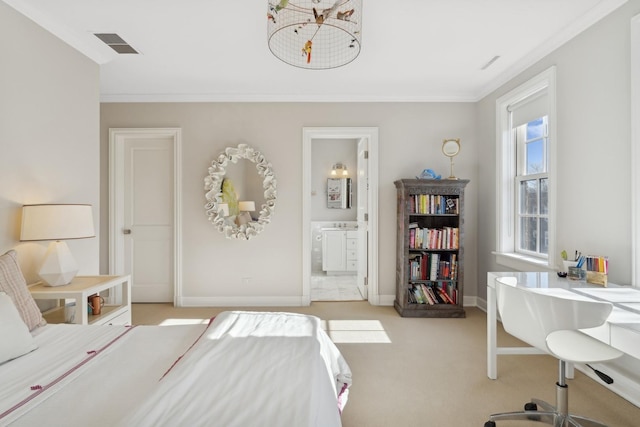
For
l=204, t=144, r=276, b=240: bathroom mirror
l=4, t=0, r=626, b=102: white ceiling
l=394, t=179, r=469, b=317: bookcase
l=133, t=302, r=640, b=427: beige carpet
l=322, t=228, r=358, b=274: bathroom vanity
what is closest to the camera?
l=133, t=302, r=640, b=427: beige carpet

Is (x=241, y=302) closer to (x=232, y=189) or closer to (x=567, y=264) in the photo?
(x=232, y=189)

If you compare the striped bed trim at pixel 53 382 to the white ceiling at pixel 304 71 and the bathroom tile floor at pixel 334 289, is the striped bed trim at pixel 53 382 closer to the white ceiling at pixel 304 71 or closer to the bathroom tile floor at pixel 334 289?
the white ceiling at pixel 304 71

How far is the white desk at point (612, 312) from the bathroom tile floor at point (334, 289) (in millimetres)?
2123

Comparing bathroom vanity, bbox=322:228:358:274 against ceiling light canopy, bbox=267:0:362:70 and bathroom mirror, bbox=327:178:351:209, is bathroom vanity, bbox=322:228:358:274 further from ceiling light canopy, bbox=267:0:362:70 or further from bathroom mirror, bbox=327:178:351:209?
ceiling light canopy, bbox=267:0:362:70

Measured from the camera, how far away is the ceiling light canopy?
1.67 meters

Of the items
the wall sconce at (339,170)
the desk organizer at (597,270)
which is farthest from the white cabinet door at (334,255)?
the desk organizer at (597,270)

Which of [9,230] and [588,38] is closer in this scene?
[9,230]

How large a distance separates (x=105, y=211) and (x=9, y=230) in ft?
6.55

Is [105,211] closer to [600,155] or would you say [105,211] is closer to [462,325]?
[462,325]

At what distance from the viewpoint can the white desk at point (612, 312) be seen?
1346 mm

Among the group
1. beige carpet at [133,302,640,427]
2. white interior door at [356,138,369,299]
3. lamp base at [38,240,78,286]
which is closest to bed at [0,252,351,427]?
lamp base at [38,240,78,286]

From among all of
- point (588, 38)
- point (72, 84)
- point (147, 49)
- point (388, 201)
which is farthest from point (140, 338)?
point (588, 38)

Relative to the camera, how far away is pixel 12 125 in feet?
6.98

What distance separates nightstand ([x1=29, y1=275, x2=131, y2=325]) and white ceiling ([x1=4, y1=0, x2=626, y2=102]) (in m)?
1.89
